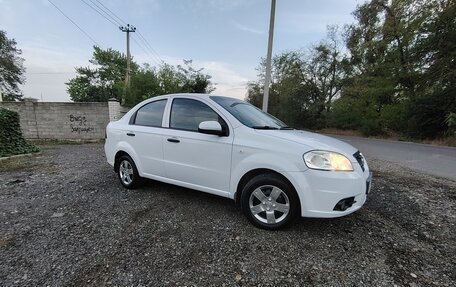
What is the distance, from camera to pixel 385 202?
399 centimetres

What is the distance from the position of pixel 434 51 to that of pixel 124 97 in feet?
66.9

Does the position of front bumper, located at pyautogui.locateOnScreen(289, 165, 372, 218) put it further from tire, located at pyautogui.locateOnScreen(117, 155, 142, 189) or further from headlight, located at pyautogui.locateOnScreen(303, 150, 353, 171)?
tire, located at pyautogui.locateOnScreen(117, 155, 142, 189)

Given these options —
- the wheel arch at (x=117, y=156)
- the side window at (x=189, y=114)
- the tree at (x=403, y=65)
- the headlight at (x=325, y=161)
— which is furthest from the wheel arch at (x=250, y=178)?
the tree at (x=403, y=65)

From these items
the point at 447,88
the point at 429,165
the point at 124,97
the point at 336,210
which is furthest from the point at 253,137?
the point at 447,88

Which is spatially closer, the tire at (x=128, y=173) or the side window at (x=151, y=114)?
the side window at (x=151, y=114)

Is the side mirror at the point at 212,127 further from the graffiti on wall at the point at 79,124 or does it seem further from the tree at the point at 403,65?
the tree at the point at 403,65

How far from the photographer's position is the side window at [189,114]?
3.44 metres

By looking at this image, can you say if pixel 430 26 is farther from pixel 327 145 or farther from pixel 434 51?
pixel 327 145

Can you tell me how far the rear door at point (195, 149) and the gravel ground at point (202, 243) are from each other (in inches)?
18.5

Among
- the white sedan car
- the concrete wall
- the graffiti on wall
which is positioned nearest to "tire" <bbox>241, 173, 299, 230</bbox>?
the white sedan car

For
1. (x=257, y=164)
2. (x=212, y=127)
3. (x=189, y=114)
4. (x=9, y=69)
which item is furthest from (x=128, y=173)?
(x=9, y=69)

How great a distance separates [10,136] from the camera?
7801 millimetres

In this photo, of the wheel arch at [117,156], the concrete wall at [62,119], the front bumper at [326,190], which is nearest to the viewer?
the front bumper at [326,190]

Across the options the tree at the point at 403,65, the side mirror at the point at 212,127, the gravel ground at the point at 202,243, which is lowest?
the gravel ground at the point at 202,243
